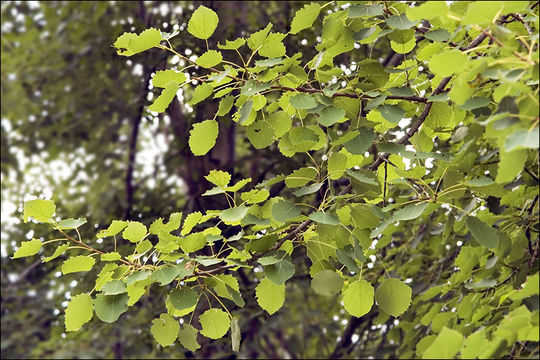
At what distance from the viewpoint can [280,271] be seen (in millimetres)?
1758

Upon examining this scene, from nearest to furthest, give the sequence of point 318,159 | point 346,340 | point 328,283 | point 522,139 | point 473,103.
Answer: point 522,139 < point 473,103 < point 328,283 < point 318,159 < point 346,340

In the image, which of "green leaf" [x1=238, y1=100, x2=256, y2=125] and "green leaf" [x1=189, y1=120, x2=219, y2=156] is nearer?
"green leaf" [x1=238, y1=100, x2=256, y2=125]

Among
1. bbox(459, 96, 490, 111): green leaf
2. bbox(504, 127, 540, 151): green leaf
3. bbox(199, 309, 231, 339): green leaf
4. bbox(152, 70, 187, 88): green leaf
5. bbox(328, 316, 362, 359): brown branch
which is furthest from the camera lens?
bbox(328, 316, 362, 359): brown branch

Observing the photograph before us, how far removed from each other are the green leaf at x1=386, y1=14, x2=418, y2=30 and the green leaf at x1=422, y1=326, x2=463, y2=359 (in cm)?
79

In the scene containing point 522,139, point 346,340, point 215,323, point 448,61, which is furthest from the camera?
point 346,340

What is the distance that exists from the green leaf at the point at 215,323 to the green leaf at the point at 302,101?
62 centimetres

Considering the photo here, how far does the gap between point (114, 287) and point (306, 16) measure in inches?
32.8

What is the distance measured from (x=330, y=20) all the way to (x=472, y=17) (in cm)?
57

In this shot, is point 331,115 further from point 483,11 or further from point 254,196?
point 483,11

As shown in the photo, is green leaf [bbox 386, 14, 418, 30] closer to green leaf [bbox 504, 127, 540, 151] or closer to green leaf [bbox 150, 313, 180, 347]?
green leaf [bbox 504, 127, 540, 151]

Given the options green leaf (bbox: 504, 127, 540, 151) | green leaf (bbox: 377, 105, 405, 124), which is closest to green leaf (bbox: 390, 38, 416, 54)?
green leaf (bbox: 377, 105, 405, 124)

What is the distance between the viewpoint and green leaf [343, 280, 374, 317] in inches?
75.2

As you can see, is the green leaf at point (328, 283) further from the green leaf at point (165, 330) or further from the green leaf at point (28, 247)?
the green leaf at point (28, 247)

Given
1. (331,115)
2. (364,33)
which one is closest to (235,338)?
(331,115)
